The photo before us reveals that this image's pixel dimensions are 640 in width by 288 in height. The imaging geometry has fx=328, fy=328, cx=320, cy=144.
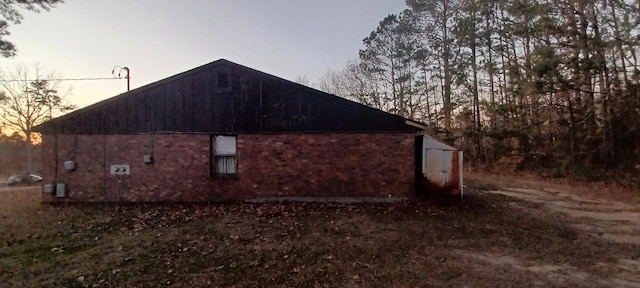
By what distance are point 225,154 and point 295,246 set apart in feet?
17.0

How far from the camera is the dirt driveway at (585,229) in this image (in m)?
4.76

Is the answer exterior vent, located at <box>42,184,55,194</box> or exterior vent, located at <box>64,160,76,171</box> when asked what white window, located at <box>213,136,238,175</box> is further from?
exterior vent, located at <box>42,184,55,194</box>

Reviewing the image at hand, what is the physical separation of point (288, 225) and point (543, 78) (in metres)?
13.6

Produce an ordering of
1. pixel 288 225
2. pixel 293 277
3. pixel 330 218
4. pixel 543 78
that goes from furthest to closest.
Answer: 1. pixel 543 78
2. pixel 330 218
3. pixel 288 225
4. pixel 293 277

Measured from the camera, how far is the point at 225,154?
407 inches

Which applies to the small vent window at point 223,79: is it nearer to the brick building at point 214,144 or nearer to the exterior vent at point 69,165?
the brick building at point 214,144

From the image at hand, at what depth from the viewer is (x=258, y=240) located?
6.50 metres

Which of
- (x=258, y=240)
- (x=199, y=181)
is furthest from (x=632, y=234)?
(x=199, y=181)

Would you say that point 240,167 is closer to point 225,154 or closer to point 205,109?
point 225,154

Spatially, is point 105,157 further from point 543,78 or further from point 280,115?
point 543,78

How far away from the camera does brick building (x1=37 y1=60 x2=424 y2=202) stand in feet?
33.1

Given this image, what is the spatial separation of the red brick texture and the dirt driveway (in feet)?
13.9

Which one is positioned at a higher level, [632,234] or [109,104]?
[109,104]

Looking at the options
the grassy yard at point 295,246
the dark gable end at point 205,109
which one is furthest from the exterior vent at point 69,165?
the grassy yard at point 295,246
